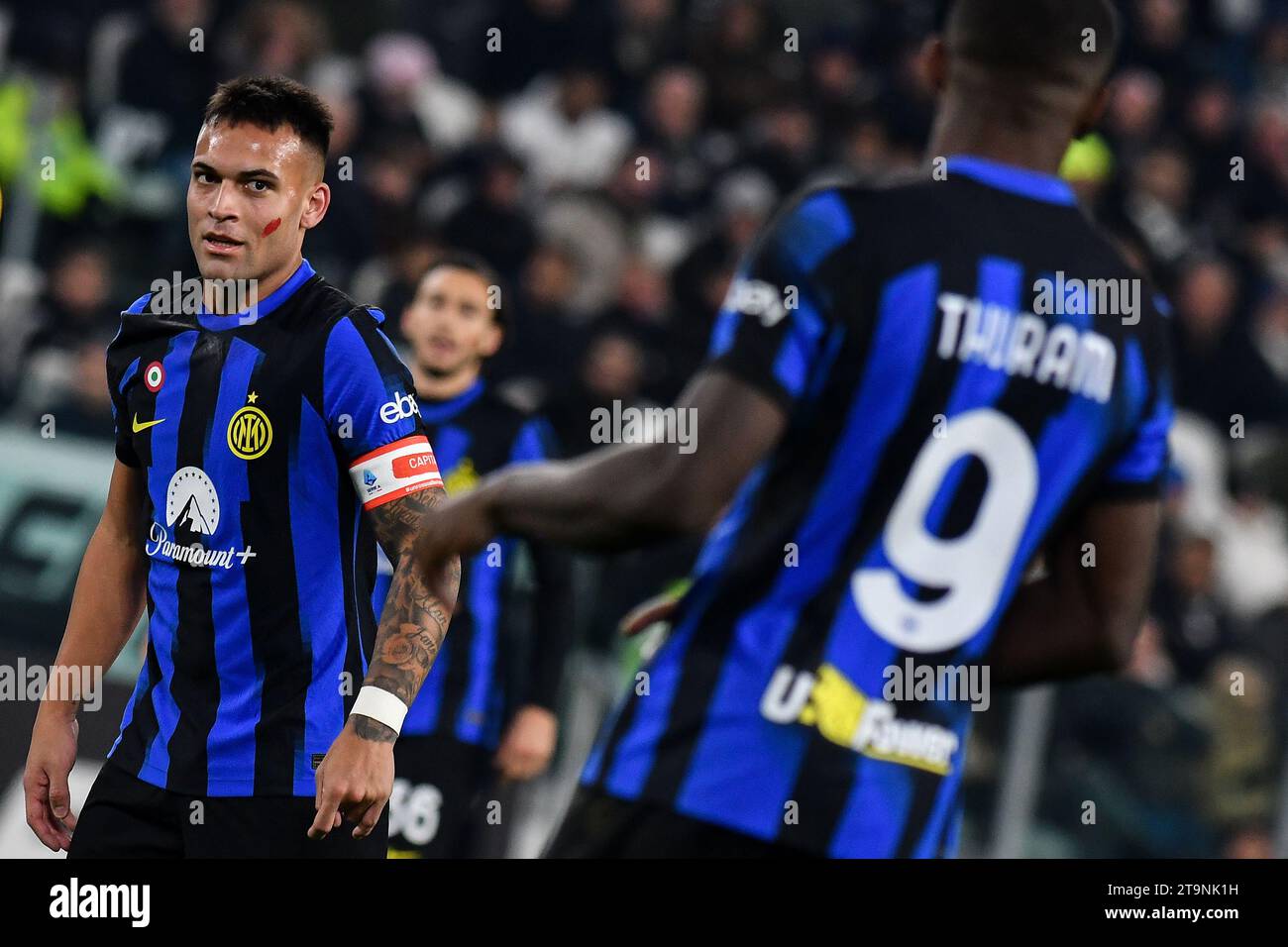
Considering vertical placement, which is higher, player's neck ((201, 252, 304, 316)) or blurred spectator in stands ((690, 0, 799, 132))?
blurred spectator in stands ((690, 0, 799, 132))

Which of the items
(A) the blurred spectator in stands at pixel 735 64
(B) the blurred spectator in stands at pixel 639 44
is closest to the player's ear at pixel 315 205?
(B) the blurred spectator in stands at pixel 639 44

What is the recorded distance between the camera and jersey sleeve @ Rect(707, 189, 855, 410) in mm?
2582

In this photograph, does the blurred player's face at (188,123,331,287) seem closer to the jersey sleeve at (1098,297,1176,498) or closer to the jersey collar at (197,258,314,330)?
the jersey collar at (197,258,314,330)

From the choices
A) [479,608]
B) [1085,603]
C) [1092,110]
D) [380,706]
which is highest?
[1092,110]

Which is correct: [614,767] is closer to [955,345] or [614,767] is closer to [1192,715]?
[955,345]

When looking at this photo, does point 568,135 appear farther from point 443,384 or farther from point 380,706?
point 380,706

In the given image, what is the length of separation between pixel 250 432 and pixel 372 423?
0.25m

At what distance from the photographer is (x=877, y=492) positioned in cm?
270

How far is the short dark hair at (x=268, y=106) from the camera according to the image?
149 inches

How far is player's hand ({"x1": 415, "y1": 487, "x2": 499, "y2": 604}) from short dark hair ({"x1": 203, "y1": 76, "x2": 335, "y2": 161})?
53.1 inches


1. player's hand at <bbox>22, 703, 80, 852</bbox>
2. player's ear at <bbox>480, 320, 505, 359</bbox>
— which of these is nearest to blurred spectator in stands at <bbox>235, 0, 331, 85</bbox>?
player's ear at <bbox>480, 320, 505, 359</bbox>

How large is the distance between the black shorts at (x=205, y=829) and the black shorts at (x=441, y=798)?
2255mm

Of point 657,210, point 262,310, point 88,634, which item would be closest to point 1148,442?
point 262,310
